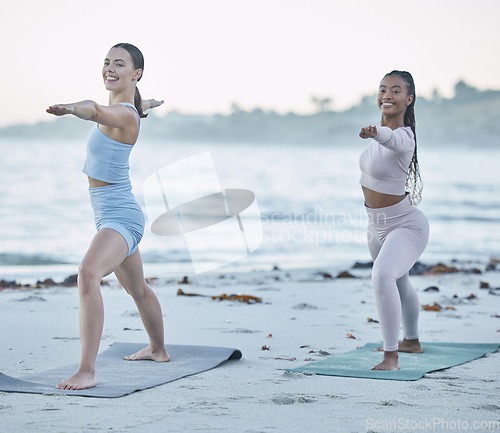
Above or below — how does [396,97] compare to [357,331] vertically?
above

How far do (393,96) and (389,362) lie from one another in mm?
1732

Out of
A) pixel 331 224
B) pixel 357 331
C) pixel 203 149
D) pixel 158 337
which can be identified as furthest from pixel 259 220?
pixel 203 149

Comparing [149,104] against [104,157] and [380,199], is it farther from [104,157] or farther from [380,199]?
[380,199]

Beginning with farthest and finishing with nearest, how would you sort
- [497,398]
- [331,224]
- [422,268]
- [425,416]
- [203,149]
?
1. [203,149]
2. [331,224]
3. [422,268]
4. [497,398]
5. [425,416]

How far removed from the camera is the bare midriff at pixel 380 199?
5.07 meters

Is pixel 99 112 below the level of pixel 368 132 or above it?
above

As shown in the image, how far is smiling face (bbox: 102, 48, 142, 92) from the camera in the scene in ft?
14.5

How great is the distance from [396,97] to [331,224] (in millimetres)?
15008

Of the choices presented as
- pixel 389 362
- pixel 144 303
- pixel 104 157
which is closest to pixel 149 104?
pixel 104 157

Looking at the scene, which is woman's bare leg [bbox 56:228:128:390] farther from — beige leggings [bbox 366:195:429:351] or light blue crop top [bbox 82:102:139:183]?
beige leggings [bbox 366:195:429:351]

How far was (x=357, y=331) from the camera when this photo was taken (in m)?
6.14

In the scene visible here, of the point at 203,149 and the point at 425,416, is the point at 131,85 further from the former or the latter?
the point at 203,149

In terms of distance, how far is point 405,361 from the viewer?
503 centimetres

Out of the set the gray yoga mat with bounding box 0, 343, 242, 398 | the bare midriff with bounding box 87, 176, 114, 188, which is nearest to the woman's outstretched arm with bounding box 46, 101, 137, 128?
the bare midriff with bounding box 87, 176, 114, 188
